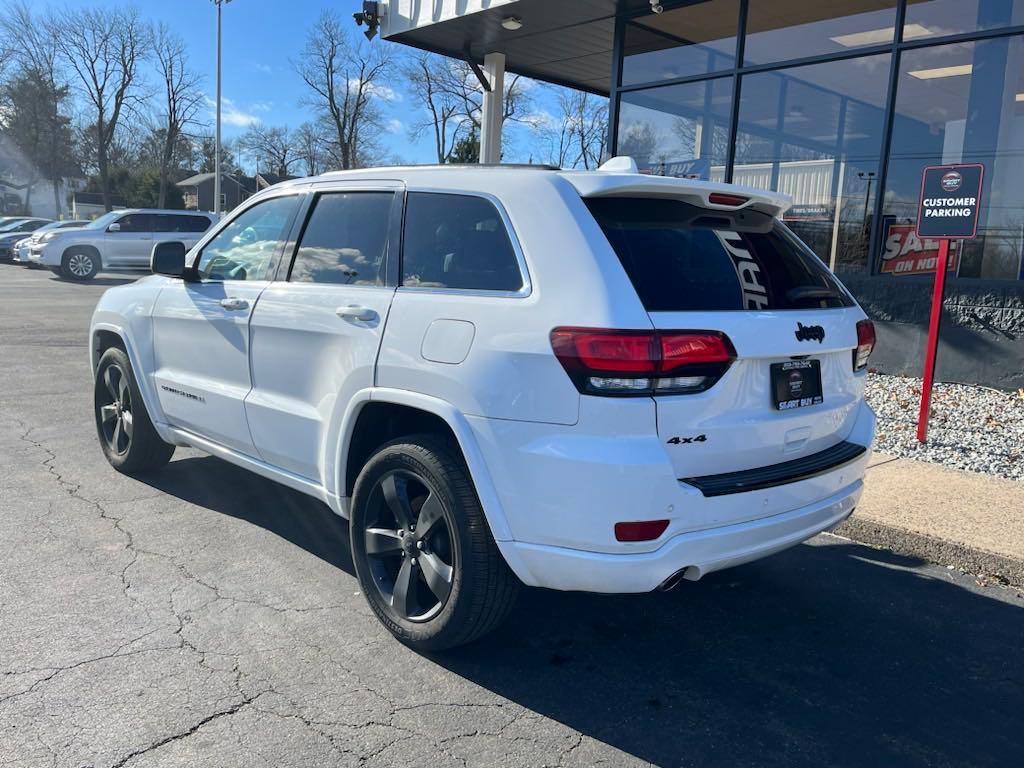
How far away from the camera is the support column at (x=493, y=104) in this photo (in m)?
13.8

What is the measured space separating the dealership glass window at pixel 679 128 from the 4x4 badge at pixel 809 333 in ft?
27.2

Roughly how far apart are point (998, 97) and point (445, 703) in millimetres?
8804

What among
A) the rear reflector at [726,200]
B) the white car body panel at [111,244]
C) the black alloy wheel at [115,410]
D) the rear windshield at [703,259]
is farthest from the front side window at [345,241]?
the white car body panel at [111,244]

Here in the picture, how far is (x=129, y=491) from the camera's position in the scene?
5109mm

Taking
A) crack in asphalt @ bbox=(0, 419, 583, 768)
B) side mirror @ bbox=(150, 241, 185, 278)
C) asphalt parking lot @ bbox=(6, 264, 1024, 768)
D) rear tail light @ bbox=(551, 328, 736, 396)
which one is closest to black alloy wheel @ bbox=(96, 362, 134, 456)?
asphalt parking lot @ bbox=(6, 264, 1024, 768)

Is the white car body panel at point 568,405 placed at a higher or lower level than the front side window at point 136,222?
lower

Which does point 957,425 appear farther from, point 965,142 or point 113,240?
point 113,240

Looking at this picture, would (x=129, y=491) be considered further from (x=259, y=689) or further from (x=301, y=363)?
(x=259, y=689)

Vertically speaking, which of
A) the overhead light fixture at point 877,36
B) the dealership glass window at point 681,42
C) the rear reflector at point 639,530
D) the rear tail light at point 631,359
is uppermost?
the dealership glass window at point 681,42

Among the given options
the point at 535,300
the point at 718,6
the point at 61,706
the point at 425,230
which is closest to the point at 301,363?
the point at 425,230

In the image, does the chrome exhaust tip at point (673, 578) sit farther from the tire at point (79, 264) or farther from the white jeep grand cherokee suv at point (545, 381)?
the tire at point (79, 264)

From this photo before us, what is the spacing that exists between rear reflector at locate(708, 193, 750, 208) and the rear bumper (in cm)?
122

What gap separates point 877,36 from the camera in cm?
945

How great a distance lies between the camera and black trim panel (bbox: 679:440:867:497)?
2.80m
